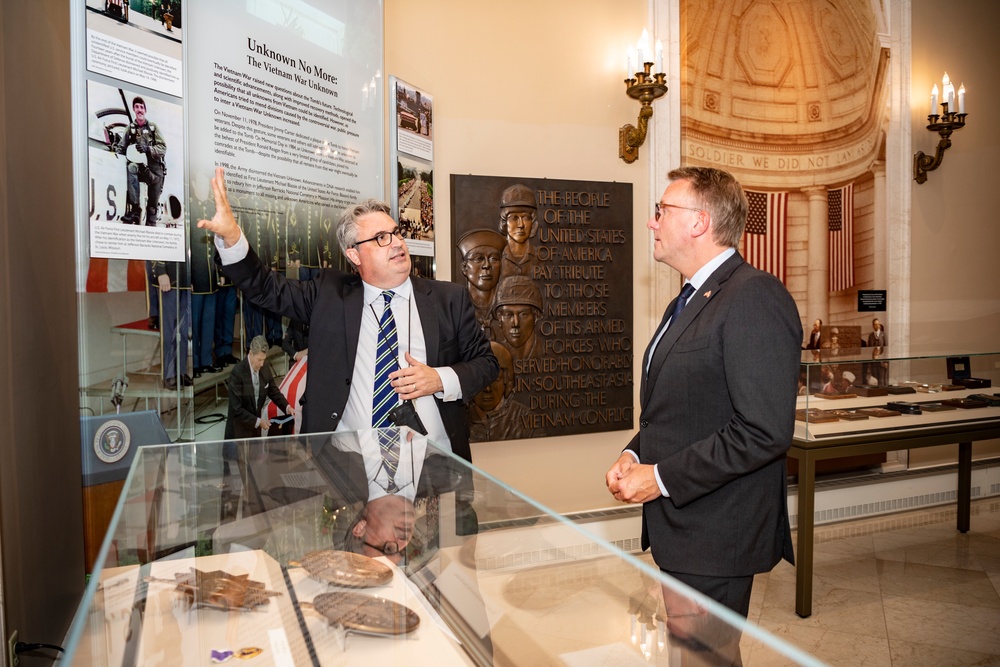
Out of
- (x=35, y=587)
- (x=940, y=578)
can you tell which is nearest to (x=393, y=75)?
(x=35, y=587)

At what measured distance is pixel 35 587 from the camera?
2.38 m

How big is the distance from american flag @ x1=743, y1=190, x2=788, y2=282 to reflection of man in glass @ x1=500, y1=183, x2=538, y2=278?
205 centimetres

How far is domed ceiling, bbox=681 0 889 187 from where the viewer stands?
5770 mm

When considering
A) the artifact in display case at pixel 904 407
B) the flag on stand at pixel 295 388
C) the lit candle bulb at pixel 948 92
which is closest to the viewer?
the flag on stand at pixel 295 388

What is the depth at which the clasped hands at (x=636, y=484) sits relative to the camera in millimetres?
2133

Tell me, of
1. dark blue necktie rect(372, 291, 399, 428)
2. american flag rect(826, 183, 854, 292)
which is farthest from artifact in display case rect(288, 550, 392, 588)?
american flag rect(826, 183, 854, 292)

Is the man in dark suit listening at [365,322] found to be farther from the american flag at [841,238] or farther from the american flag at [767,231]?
the american flag at [841,238]

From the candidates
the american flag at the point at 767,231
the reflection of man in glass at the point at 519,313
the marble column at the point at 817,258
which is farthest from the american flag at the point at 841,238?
the reflection of man in glass at the point at 519,313

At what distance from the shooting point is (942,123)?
237 inches

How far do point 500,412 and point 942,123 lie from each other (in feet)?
14.7

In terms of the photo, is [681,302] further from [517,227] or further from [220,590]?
[517,227]

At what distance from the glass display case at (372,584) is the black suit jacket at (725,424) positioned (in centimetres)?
83

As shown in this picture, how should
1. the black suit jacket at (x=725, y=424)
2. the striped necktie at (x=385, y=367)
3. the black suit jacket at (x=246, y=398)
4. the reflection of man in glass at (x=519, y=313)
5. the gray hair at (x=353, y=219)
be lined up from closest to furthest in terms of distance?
the black suit jacket at (x=725, y=424) → the striped necktie at (x=385, y=367) → the gray hair at (x=353, y=219) → the black suit jacket at (x=246, y=398) → the reflection of man in glass at (x=519, y=313)

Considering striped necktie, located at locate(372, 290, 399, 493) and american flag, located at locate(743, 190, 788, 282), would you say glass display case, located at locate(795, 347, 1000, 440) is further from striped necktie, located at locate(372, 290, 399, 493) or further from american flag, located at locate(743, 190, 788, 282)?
striped necktie, located at locate(372, 290, 399, 493)
